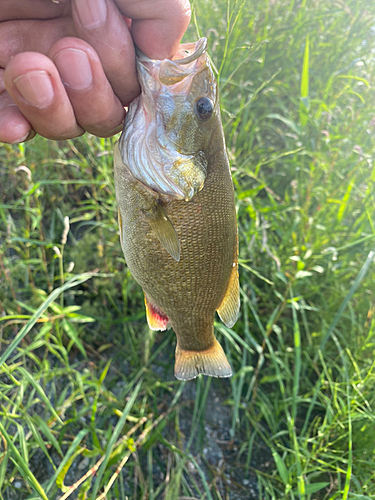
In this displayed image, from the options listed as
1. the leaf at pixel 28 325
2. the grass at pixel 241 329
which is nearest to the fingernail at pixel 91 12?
the grass at pixel 241 329

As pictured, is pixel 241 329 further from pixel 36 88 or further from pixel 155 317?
pixel 36 88

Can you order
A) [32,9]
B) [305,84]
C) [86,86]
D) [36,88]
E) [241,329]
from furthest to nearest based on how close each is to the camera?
1. [241,329]
2. [305,84]
3. [32,9]
4. [86,86]
5. [36,88]

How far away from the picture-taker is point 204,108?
4.15 feet

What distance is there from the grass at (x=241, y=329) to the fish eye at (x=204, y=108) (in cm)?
61

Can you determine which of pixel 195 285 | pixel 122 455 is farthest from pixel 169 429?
pixel 195 285

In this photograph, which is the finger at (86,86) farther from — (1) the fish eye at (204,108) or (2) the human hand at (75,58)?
(1) the fish eye at (204,108)

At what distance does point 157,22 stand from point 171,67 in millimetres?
151

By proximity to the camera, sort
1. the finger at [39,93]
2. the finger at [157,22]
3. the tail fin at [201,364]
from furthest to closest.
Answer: the tail fin at [201,364] → the finger at [157,22] → the finger at [39,93]

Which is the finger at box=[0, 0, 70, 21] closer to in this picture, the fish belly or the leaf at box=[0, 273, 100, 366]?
the fish belly

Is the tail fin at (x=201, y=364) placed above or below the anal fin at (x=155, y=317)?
below

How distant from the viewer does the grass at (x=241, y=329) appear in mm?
1790

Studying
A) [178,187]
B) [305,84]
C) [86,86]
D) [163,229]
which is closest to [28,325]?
[163,229]

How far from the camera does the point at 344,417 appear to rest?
169 cm

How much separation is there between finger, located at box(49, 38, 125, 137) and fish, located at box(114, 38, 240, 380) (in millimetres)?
76
